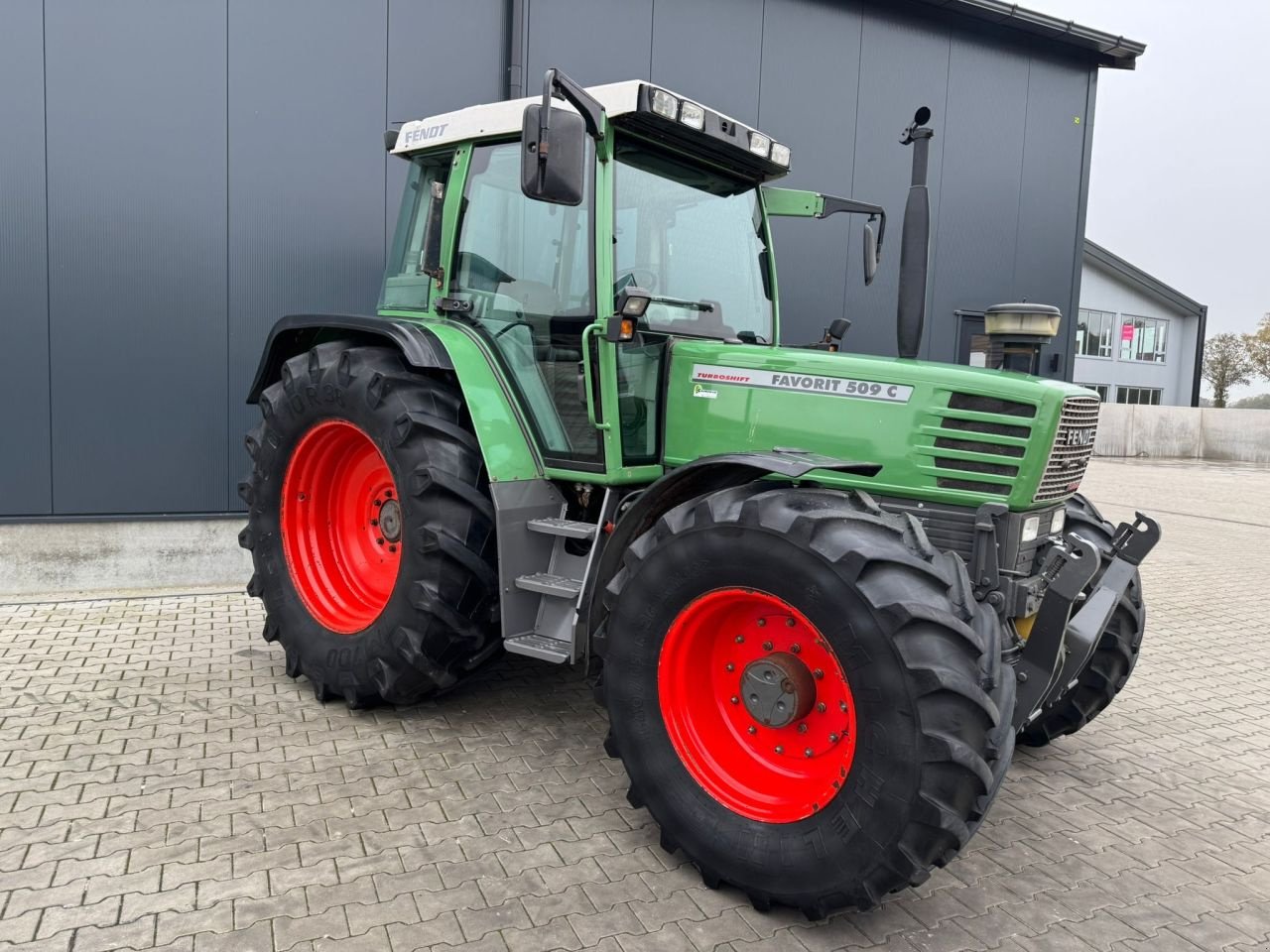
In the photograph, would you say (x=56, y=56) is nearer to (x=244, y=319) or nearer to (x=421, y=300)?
(x=244, y=319)

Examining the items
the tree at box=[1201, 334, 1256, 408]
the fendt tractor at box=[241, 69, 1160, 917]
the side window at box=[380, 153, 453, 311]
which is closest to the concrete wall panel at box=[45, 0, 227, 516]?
the fendt tractor at box=[241, 69, 1160, 917]

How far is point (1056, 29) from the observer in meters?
8.16

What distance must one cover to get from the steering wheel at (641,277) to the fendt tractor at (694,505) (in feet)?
0.04

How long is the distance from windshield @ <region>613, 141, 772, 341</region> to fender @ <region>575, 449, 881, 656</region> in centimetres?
73

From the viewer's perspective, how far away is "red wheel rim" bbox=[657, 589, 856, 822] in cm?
254

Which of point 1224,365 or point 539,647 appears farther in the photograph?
point 1224,365

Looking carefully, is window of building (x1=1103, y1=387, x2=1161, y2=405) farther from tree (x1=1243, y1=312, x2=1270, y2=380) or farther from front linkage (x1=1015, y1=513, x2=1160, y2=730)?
front linkage (x1=1015, y1=513, x2=1160, y2=730)

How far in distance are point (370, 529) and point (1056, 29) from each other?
7860 mm

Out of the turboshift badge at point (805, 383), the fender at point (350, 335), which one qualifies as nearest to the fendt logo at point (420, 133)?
the fender at point (350, 335)

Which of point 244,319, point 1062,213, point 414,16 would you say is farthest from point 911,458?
point 1062,213

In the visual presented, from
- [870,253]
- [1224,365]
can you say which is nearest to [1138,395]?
[1224,365]

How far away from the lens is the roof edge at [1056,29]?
771cm

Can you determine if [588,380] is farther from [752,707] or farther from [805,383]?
[752,707]

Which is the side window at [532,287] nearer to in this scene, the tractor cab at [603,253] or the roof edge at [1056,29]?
the tractor cab at [603,253]
